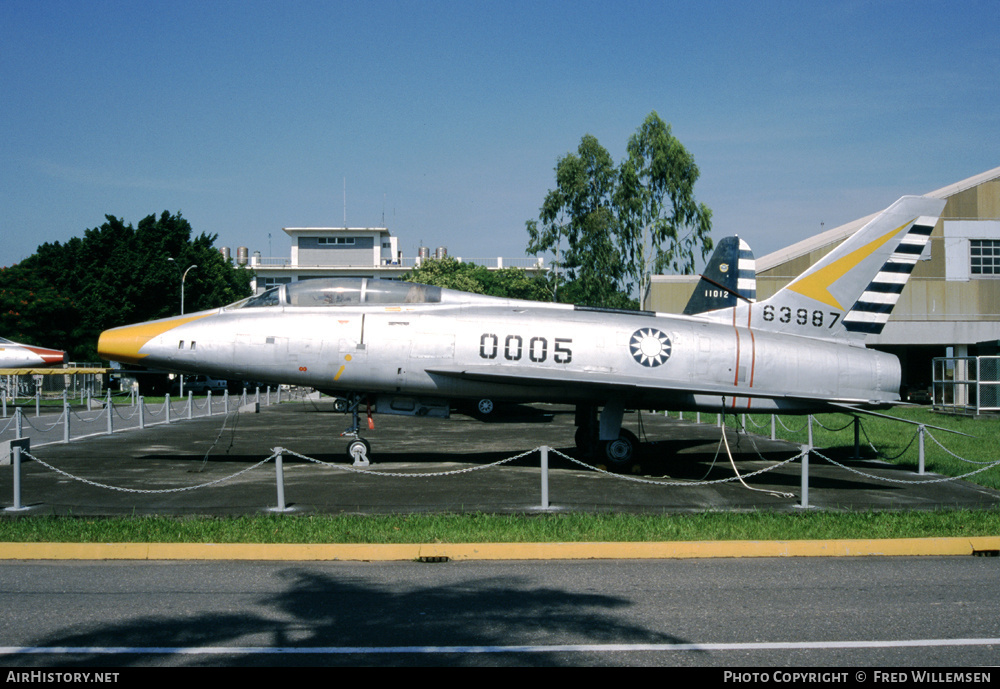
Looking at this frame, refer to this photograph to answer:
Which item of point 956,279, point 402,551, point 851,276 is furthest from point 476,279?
point 402,551

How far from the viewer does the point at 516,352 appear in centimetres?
1371

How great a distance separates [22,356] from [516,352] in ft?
82.5

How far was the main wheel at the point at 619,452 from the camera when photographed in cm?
1391

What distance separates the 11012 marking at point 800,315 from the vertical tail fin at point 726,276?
2336 millimetres

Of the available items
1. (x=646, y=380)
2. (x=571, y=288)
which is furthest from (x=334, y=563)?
(x=571, y=288)

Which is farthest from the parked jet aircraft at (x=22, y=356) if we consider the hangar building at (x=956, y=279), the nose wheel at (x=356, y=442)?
the hangar building at (x=956, y=279)

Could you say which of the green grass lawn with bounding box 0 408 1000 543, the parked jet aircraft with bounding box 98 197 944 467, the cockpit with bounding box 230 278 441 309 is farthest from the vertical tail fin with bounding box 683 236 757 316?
the green grass lawn with bounding box 0 408 1000 543

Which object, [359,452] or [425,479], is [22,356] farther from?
[425,479]

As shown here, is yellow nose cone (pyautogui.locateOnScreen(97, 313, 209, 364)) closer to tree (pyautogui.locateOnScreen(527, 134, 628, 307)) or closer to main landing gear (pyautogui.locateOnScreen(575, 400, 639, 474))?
main landing gear (pyautogui.locateOnScreen(575, 400, 639, 474))

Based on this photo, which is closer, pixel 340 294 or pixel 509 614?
pixel 509 614

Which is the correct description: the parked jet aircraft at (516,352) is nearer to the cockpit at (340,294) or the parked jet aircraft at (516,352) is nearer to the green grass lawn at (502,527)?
the cockpit at (340,294)

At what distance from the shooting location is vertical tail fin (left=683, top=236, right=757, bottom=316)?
57.7 ft

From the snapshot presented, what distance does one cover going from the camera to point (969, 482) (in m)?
12.9

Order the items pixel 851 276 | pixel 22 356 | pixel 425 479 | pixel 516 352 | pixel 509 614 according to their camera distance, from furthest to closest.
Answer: pixel 22 356 → pixel 851 276 → pixel 516 352 → pixel 425 479 → pixel 509 614
